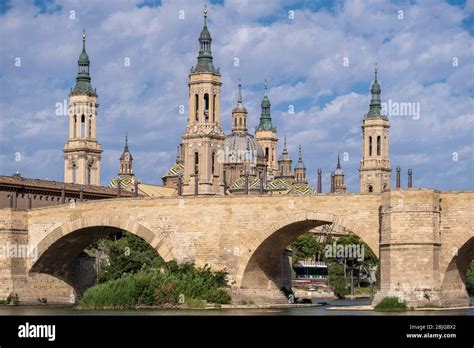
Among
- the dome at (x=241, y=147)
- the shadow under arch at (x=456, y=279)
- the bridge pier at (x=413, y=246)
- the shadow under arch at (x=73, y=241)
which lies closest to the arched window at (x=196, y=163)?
the dome at (x=241, y=147)

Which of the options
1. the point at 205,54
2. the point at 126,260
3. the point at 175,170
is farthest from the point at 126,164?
the point at 126,260

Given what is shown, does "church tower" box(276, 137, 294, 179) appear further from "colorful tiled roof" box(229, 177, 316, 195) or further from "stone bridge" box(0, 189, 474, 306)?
"stone bridge" box(0, 189, 474, 306)

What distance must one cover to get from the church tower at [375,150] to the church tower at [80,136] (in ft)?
136

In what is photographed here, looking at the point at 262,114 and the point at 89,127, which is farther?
the point at 262,114

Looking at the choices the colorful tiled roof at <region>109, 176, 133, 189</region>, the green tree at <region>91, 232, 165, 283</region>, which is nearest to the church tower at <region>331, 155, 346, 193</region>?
the colorful tiled roof at <region>109, 176, 133, 189</region>

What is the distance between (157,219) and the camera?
7025 centimetres

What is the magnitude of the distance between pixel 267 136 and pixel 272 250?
109088mm

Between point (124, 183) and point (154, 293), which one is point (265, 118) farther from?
point (154, 293)

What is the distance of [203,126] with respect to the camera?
429 feet

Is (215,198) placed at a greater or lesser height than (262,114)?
lesser

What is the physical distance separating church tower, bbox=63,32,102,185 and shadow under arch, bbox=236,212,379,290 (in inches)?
3022
